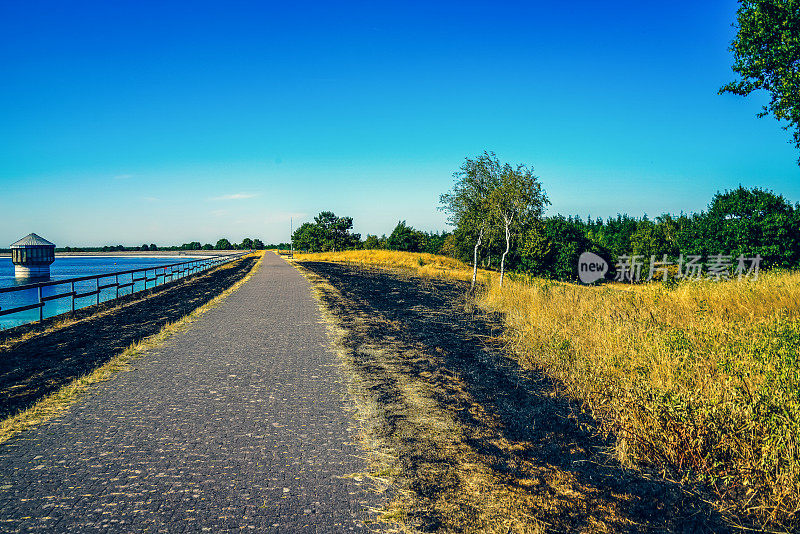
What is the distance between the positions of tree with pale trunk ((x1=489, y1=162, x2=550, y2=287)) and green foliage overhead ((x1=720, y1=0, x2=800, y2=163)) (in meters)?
10.3

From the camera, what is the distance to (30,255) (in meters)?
66.5

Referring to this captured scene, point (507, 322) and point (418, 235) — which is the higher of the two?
point (418, 235)

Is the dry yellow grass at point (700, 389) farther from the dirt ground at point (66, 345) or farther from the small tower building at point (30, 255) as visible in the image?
the small tower building at point (30, 255)

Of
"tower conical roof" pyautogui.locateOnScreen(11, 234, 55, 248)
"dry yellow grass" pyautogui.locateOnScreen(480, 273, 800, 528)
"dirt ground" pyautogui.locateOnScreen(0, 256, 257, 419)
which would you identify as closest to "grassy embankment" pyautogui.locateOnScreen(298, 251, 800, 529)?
"dry yellow grass" pyautogui.locateOnScreen(480, 273, 800, 528)

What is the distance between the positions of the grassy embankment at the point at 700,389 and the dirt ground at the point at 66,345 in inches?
305

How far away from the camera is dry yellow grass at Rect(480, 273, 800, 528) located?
11.9 feet

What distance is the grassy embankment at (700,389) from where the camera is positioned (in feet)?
11.9

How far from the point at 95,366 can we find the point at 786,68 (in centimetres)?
1826

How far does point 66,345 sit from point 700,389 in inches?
486

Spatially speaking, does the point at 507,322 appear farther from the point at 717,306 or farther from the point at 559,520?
the point at 559,520

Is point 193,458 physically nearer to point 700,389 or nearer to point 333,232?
point 700,389

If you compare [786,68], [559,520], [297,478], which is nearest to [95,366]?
[297,478]

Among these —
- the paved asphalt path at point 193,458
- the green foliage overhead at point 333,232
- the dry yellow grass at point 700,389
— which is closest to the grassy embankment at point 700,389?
the dry yellow grass at point 700,389

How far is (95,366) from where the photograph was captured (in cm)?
759
